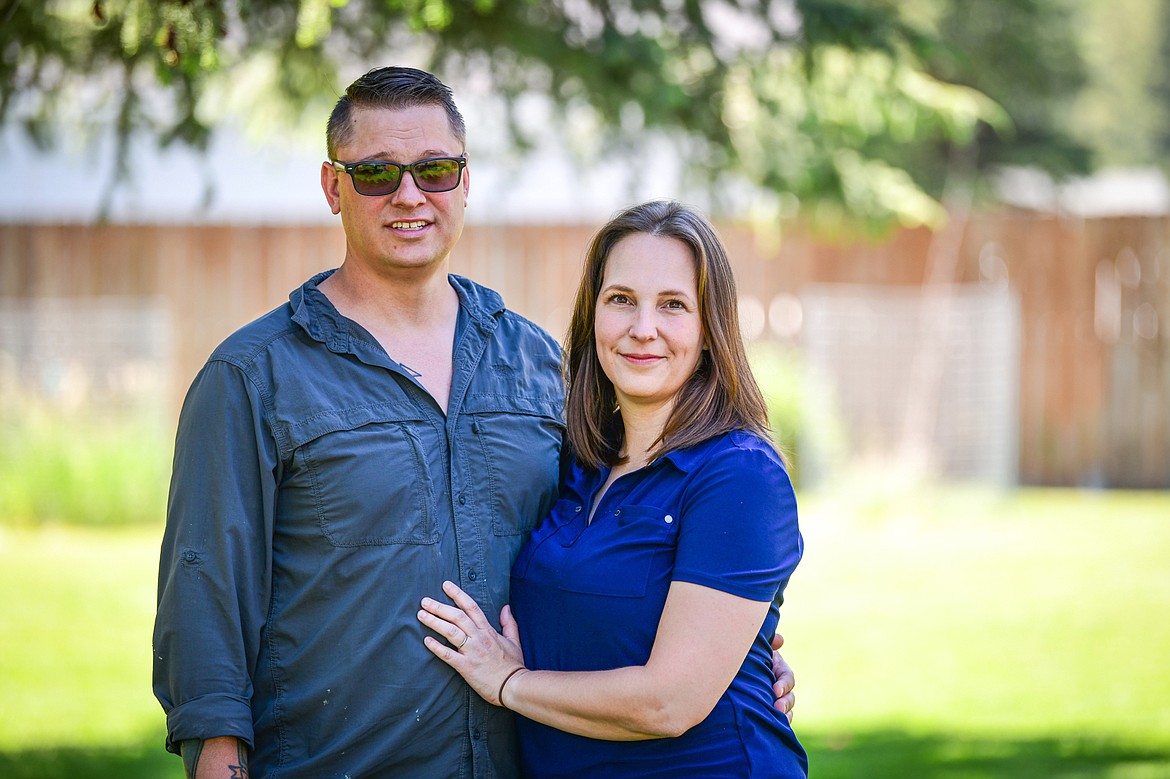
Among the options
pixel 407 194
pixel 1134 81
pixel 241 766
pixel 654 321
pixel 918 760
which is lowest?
pixel 918 760

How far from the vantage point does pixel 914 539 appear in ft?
36.5

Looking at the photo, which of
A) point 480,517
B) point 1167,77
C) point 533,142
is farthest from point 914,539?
point 1167,77

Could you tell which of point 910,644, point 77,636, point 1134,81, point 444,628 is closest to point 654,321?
point 444,628

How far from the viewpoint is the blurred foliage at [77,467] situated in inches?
429

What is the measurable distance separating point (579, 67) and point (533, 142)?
1.05m

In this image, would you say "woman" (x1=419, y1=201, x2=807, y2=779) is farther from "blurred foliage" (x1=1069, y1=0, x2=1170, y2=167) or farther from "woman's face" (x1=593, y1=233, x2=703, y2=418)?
"blurred foliage" (x1=1069, y1=0, x2=1170, y2=167)

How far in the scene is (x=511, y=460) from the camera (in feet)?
10.4

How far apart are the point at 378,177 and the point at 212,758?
55.2 inches

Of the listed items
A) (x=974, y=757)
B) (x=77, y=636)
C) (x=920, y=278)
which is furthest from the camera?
(x=920, y=278)

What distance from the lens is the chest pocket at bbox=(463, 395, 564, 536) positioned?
309 centimetres

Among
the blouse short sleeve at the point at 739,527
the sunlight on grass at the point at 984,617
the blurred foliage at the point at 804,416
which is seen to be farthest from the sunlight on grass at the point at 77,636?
the blurred foliage at the point at 804,416

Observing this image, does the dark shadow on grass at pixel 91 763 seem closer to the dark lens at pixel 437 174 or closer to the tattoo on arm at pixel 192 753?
the tattoo on arm at pixel 192 753

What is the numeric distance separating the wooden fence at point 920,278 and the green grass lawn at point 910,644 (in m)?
1.66

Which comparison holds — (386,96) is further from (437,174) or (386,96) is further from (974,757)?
(974,757)
